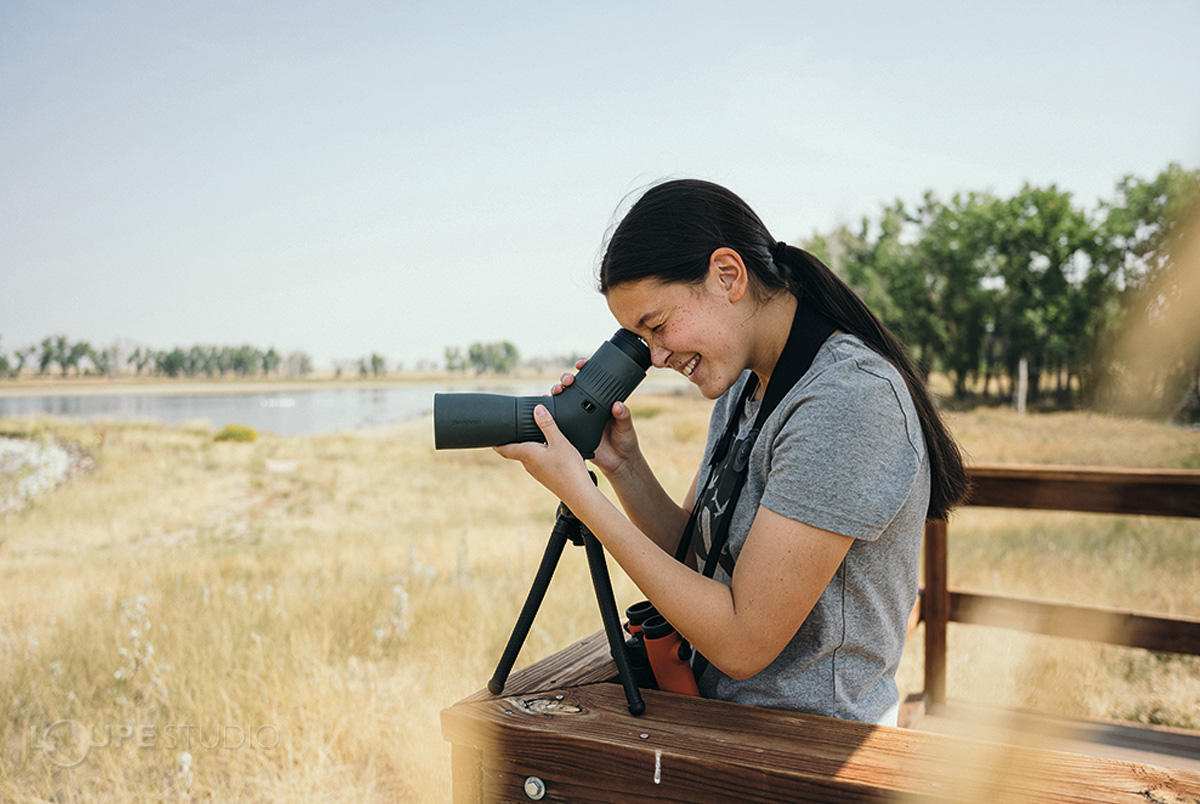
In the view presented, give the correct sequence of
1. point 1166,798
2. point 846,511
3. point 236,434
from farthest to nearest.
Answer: point 236,434 → point 846,511 → point 1166,798

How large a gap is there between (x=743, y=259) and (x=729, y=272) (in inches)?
1.4

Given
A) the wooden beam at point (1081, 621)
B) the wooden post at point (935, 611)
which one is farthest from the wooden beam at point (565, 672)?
the wooden beam at point (1081, 621)

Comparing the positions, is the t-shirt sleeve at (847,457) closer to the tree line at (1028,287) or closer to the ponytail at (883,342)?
the ponytail at (883,342)

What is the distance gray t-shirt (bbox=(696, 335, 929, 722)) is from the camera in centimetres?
93

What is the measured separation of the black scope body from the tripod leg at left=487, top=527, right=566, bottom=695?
155 millimetres

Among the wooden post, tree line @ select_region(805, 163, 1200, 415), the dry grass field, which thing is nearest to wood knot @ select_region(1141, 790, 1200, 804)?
the wooden post

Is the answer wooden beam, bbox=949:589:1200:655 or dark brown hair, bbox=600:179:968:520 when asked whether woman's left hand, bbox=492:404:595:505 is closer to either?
dark brown hair, bbox=600:179:968:520

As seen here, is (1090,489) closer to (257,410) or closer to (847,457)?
(847,457)

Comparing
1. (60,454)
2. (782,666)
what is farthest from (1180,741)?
(60,454)

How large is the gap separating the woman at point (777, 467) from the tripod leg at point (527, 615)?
0.35 ft

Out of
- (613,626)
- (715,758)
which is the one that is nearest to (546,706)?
(613,626)

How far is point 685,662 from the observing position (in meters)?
1.10

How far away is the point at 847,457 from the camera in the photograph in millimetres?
923

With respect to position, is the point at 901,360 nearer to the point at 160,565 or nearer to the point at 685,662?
the point at 685,662
